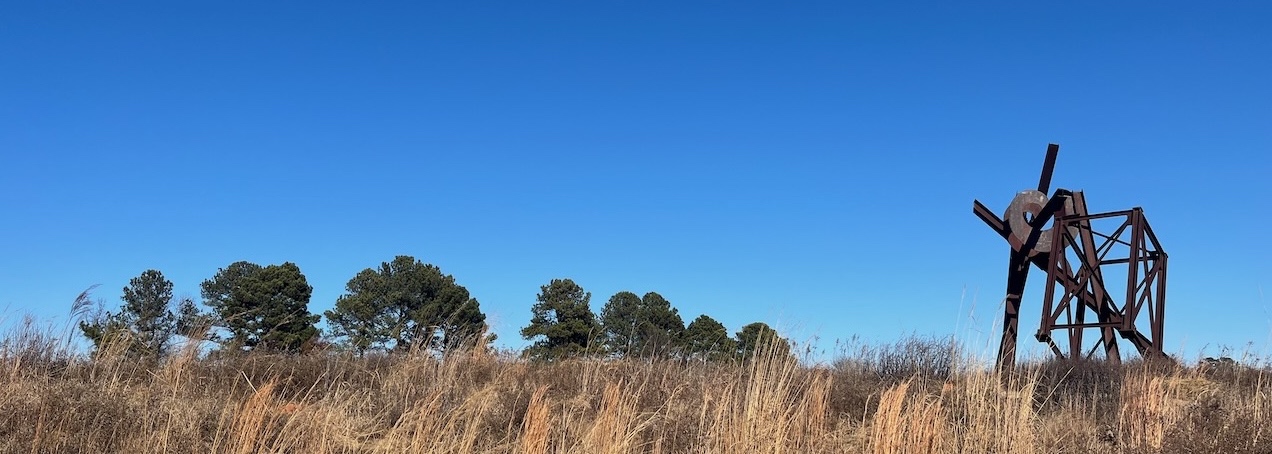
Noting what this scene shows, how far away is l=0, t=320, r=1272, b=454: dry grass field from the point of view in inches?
226

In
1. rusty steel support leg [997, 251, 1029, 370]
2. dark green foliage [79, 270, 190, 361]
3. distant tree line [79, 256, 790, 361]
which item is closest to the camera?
dark green foliage [79, 270, 190, 361]

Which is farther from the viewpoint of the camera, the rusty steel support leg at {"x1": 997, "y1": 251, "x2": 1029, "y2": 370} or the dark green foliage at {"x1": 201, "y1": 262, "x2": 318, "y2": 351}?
the dark green foliage at {"x1": 201, "y1": 262, "x2": 318, "y2": 351}

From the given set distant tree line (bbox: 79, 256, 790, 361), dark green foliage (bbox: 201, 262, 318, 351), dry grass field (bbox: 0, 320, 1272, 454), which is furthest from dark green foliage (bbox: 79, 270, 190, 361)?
dark green foliage (bbox: 201, 262, 318, 351)

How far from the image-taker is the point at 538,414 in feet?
17.1

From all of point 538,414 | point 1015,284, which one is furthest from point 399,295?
point 538,414

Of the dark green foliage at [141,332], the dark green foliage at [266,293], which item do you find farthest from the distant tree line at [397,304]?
the dark green foliage at [141,332]

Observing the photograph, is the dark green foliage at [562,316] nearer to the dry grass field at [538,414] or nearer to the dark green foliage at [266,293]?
the dark green foliage at [266,293]

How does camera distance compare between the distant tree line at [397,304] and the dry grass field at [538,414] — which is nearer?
the dry grass field at [538,414]

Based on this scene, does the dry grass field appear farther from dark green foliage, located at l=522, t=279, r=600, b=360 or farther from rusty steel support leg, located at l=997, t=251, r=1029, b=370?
dark green foliage, located at l=522, t=279, r=600, b=360

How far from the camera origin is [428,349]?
991 centimetres

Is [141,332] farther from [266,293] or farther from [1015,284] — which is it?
[266,293]

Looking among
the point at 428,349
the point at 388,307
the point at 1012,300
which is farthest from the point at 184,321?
the point at 388,307

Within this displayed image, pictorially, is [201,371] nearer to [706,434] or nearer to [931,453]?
[706,434]

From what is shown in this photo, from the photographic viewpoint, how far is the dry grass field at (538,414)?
573 centimetres
